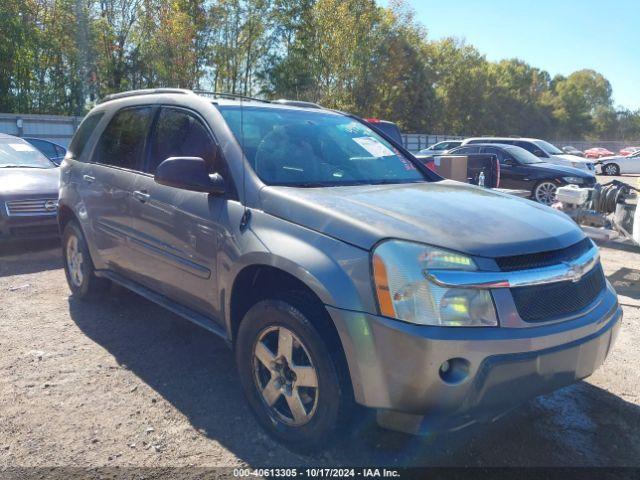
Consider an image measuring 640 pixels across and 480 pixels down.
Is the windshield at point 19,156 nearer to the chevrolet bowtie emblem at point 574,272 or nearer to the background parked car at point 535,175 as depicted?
the chevrolet bowtie emblem at point 574,272

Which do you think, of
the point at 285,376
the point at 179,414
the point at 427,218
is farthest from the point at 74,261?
the point at 427,218

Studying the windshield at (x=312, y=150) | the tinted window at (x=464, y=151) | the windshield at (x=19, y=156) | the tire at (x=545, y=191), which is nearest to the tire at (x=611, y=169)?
the tinted window at (x=464, y=151)

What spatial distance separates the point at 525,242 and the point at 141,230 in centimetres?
256

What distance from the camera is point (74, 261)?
5215 mm

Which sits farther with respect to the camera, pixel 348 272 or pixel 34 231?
pixel 34 231

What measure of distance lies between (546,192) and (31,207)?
1067 centimetres

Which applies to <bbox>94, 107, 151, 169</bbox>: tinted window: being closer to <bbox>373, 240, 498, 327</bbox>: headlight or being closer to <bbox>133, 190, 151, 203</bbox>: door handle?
<bbox>133, 190, 151, 203</bbox>: door handle

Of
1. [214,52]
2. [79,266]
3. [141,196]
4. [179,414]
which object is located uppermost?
[214,52]

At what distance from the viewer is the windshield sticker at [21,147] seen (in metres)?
8.63

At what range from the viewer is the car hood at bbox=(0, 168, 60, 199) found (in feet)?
23.5

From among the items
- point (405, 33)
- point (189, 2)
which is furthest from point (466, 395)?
point (405, 33)

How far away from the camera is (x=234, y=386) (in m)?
3.64

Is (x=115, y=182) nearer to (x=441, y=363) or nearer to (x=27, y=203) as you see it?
(x=441, y=363)

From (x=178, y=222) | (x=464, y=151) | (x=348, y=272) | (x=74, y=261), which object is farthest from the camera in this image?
(x=464, y=151)
